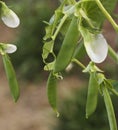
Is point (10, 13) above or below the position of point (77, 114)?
above

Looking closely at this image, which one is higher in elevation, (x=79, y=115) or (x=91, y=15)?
(x=91, y=15)

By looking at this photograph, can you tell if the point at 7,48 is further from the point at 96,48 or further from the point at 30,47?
the point at 30,47

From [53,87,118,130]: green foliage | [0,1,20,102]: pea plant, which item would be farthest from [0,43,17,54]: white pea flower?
[53,87,118,130]: green foliage

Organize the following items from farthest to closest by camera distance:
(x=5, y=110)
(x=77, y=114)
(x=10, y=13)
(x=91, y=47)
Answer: (x=5, y=110), (x=77, y=114), (x=10, y=13), (x=91, y=47)

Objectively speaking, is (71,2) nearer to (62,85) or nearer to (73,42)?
(73,42)

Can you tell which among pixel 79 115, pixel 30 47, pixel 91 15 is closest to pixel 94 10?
pixel 91 15

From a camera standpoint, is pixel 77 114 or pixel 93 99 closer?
pixel 93 99

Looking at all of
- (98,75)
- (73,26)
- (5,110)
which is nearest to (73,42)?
(73,26)

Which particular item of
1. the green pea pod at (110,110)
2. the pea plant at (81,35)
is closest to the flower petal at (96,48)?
the pea plant at (81,35)
